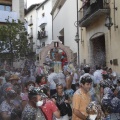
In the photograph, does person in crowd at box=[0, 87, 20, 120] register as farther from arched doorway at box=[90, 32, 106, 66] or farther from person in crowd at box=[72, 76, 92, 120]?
arched doorway at box=[90, 32, 106, 66]

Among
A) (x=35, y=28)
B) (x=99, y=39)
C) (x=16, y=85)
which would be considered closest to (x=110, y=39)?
(x=99, y=39)

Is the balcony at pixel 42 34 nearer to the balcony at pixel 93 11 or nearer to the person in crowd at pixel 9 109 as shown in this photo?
the balcony at pixel 93 11

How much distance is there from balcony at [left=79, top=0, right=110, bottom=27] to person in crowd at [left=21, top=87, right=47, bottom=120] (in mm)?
11391

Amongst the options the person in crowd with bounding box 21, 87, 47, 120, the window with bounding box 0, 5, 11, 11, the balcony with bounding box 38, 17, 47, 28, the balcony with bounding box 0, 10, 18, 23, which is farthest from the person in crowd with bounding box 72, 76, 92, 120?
the balcony with bounding box 38, 17, 47, 28

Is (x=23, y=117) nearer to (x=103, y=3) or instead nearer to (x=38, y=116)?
(x=38, y=116)

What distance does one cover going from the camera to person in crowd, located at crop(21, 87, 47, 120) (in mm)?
4020

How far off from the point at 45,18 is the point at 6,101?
1423 inches

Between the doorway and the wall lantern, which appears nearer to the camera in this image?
the wall lantern

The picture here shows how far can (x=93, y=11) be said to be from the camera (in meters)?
16.6

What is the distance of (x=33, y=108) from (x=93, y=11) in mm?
13056

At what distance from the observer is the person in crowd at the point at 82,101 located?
464 centimetres

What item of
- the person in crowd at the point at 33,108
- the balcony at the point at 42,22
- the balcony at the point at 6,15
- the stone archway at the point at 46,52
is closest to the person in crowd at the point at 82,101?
the person in crowd at the point at 33,108

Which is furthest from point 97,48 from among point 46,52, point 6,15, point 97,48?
point 6,15

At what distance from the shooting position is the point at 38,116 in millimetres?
4094
